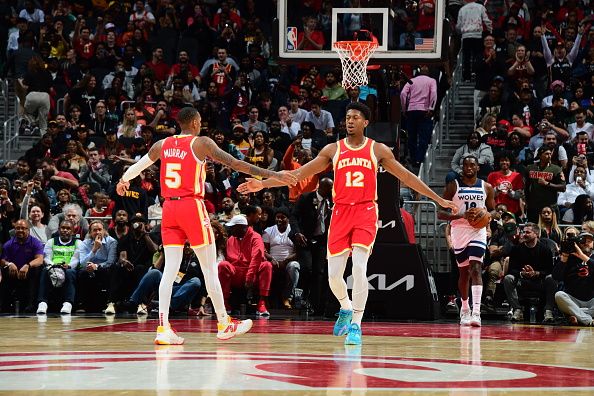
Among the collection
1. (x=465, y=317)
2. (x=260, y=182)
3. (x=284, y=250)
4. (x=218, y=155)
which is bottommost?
(x=465, y=317)

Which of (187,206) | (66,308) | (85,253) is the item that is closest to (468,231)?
(187,206)

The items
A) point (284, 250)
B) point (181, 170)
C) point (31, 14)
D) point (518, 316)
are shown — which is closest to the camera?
point (181, 170)

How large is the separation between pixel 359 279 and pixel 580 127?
33.8ft

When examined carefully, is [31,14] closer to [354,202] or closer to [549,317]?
[549,317]

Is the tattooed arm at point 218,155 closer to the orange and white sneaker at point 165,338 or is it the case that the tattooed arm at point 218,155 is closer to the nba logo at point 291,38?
the orange and white sneaker at point 165,338

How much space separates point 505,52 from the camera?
2152 centimetres

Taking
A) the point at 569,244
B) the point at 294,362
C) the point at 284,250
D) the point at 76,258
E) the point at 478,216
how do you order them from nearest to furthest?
1. the point at 294,362
2. the point at 478,216
3. the point at 569,244
4. the point at 284,250
5. the point at 76,258

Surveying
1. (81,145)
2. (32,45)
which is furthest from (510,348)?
(32,45)

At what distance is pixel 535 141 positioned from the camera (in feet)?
61.2

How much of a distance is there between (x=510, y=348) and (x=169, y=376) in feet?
12.5

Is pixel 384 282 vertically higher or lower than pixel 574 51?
lower

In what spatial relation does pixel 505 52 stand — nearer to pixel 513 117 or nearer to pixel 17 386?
pixel 513 117

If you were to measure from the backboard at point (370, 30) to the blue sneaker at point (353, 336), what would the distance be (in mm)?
6076

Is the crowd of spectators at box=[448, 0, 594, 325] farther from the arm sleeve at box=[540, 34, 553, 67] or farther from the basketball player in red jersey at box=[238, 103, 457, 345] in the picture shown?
the basketball player in red jersey at box=[238, 103, 457, 345]
